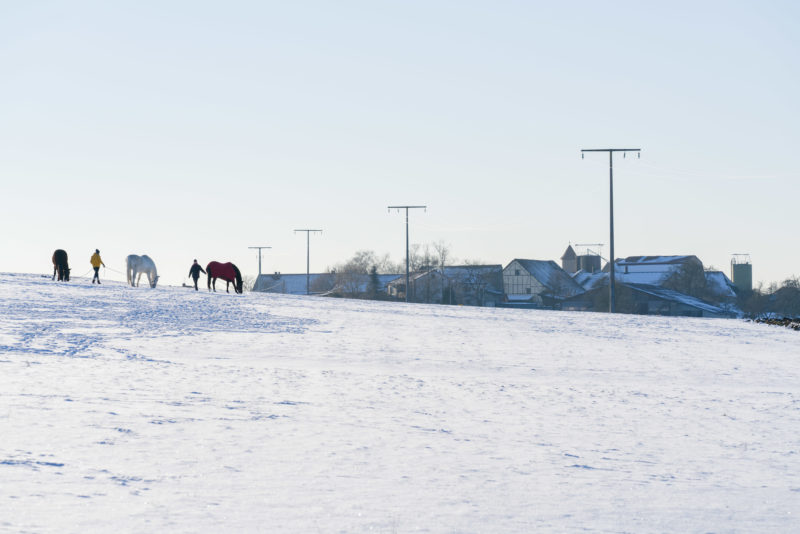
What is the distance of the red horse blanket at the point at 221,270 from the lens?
3738 centimetres

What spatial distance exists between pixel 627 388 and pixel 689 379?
1.96m

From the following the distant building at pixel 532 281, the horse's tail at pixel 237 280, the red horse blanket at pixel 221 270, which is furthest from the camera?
the distant building at pixel 532 281

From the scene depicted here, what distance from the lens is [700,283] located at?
99.8m

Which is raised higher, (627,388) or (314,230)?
(314,230)

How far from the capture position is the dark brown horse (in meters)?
38.2

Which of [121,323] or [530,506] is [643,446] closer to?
[530,506]

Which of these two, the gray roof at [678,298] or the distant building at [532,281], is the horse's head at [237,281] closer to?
the gray roof at [678,298]

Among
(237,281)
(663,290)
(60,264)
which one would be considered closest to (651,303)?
(663,290)

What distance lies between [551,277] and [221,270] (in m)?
77.6

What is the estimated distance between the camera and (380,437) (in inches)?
359

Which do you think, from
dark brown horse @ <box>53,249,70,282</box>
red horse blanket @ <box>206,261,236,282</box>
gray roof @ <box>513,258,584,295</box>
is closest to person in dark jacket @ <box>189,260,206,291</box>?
red horse blanket @ <box>206,261,236,282</box>

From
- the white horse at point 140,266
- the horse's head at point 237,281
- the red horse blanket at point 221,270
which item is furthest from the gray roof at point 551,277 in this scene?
the white horse at point 140,266

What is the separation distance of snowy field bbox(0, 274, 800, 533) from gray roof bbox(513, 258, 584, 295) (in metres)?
89.3

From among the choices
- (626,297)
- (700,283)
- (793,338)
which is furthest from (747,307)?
(793,338)
